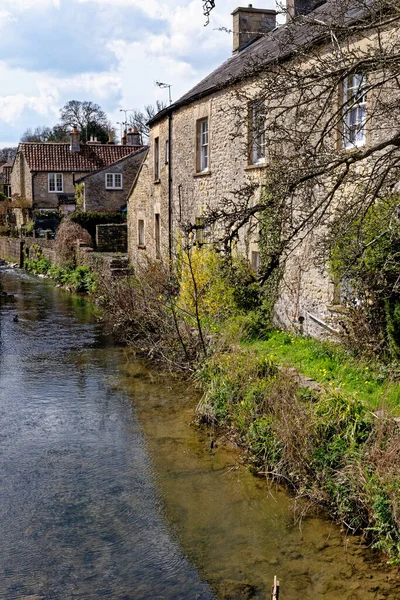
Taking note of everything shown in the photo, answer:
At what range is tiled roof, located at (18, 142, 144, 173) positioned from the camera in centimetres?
4453

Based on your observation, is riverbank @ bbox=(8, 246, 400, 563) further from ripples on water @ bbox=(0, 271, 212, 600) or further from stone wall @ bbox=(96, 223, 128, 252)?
stone wall @ bbox=(96, 223, 128, 252)

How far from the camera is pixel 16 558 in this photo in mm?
6598

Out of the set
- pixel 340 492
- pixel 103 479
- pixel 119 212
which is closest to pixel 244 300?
pixel 103 479

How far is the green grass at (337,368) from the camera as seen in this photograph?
27.8ft

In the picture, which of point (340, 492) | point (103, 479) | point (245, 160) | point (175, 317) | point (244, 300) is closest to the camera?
point (340, 492)

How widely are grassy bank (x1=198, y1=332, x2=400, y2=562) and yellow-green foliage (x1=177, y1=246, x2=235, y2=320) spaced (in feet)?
8.90

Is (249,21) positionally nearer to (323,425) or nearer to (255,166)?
(255,166)

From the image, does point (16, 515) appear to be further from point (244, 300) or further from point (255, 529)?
point (244, 300)

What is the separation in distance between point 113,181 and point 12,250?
7526mm

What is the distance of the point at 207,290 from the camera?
1381 centimetres

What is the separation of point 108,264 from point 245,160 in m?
7.77

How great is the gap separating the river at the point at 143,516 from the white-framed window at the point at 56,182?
34.4 m

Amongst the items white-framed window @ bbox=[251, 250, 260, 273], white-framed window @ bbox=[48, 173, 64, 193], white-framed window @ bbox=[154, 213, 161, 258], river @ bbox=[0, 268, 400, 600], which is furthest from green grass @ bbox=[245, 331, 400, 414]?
white-framed window @ bbox=[48, 173, 64, 193]

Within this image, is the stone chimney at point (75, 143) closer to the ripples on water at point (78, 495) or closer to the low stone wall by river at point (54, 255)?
the low stone wall by river at point (54, 255)
